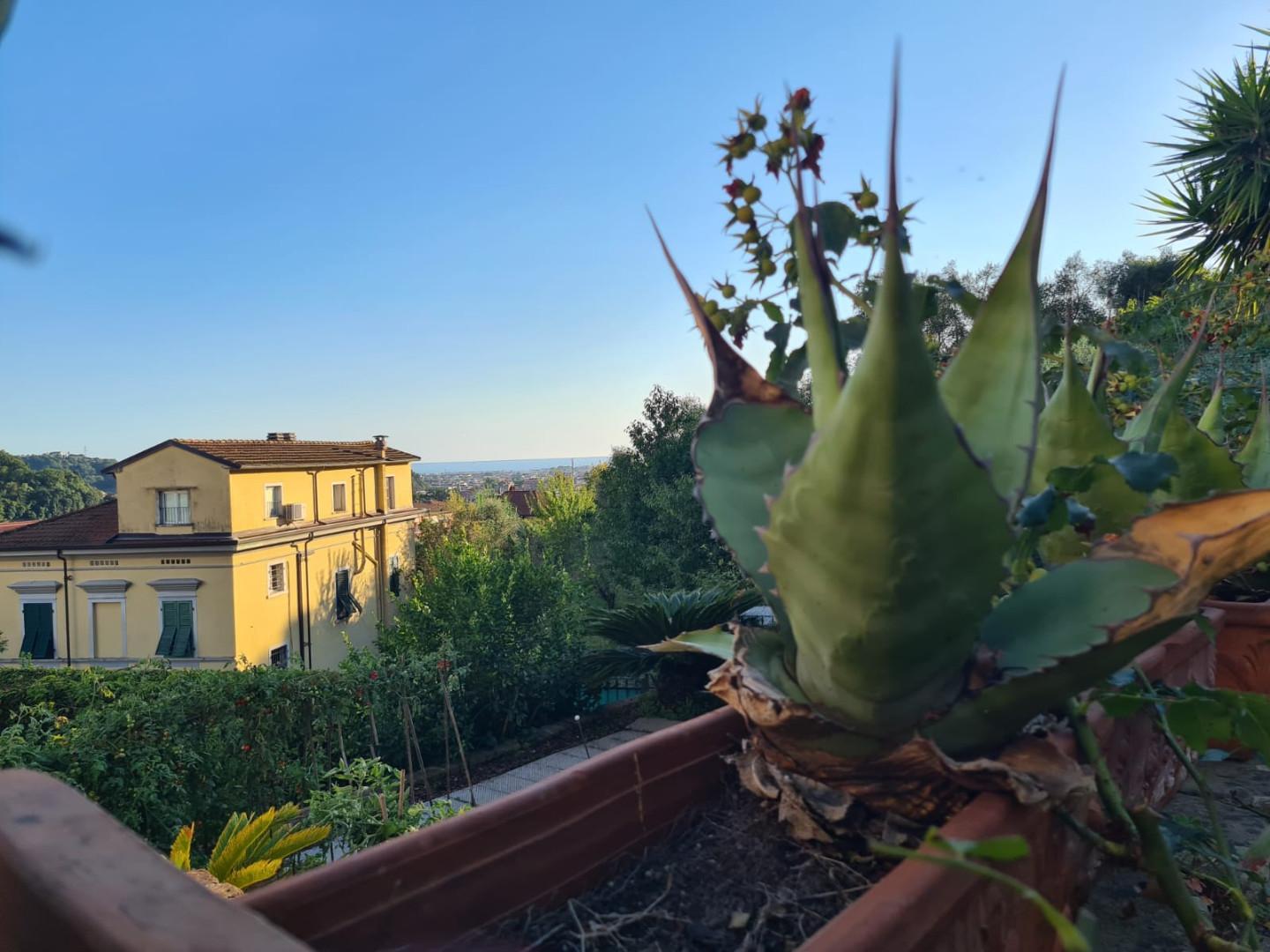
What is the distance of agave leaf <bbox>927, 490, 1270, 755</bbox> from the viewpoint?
2.62 feet

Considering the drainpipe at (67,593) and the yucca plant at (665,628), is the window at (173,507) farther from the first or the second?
the yucca plant at (665,628)

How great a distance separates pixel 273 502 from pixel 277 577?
1845mm

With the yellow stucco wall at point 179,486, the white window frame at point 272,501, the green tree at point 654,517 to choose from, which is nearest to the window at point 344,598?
the white window frame at point 272,501

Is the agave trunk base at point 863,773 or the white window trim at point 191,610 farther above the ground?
the agave trunk base at point 863,773

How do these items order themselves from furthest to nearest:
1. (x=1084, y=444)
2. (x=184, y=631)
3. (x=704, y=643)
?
(x=184, y=631) < (x=1084, y=444) < (x=704, y=643)

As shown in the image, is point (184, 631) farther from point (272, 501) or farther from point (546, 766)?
point (546, 766)

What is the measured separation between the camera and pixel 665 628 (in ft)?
27.3

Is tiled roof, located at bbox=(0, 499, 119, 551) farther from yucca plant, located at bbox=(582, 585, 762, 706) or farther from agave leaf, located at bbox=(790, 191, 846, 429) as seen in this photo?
agave leaf, located at bbox=(790, 191, 846, 429)

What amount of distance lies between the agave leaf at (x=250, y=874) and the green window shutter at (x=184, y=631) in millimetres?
16761

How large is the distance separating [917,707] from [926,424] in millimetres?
364

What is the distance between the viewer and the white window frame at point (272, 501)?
60.5 ft

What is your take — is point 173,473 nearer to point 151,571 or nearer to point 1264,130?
point 151,571

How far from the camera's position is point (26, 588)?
18.4 metres

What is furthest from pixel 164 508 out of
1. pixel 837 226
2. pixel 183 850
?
pixel 837 226
